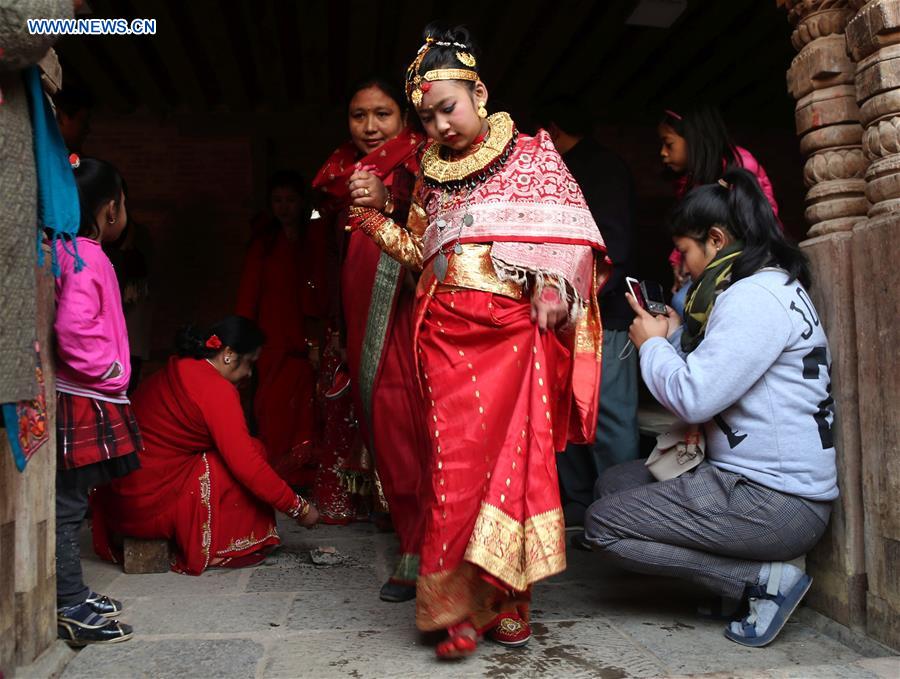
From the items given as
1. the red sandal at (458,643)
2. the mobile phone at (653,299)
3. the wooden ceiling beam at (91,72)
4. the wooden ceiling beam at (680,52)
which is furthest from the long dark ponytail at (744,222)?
the wooden ceiling beam at (91,72)

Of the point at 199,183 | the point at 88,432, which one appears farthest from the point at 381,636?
the point at 199,183

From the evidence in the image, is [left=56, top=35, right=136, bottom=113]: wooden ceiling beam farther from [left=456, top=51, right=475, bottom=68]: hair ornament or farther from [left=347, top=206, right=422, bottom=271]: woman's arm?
[left=456, top=51, right=475, bottom=68]: hair ornament

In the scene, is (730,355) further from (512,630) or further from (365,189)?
(365,189)

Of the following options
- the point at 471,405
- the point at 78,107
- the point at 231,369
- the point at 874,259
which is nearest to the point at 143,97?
the point at 78,107

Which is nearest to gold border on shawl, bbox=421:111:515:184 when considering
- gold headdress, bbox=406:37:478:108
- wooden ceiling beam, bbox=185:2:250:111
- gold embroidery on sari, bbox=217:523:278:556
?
gold headdress, bbox=406:37:478:108

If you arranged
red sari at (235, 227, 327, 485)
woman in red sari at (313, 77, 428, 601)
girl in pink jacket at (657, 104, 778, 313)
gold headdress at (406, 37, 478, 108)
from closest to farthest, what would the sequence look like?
gold headdress at (406, 37, 478, 108), woman in red sari at (313, 77, 428, 601), girl in pink jacket at (657, 104, 778, 313), red sari at (235, 227, 327, 485)

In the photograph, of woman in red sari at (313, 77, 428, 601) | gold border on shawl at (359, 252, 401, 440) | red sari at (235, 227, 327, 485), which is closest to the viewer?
woman in red sari at (313, 77, 428, 601)

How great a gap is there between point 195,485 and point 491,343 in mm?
1582

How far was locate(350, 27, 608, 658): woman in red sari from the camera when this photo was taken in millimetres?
2396

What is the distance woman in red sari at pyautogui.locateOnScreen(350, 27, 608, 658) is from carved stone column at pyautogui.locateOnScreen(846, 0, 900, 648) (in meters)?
0.79

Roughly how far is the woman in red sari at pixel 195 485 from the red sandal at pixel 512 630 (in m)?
1.26

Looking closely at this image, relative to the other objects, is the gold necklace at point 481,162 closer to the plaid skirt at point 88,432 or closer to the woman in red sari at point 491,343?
the woman in red sari at point 491,343

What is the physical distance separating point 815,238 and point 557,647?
1.55 meters

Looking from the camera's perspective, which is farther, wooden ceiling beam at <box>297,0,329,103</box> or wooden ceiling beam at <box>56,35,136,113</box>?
wooden ceiling beam at <box>56,35,136,113</box>
